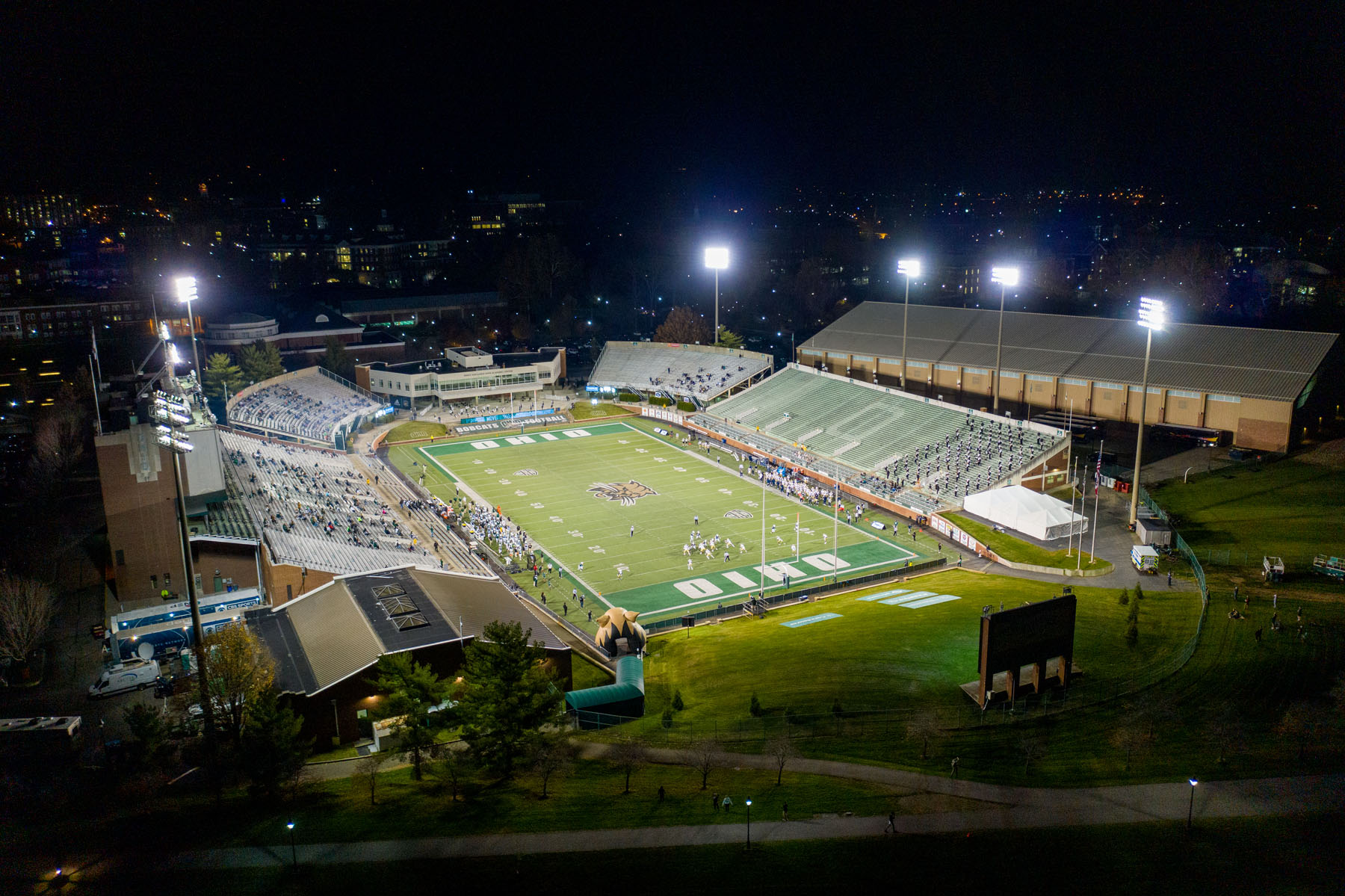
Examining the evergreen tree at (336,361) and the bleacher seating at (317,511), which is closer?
the bleacher seating at (317,511)

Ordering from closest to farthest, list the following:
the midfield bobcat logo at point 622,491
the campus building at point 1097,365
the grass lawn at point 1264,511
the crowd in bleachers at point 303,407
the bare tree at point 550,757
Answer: the bare tree at point 550,757 → the grass lawn at point 1264,511 → the midfield bobcat logo at point 622,491 → the campus building at point 1097,365 → the crowd in bleachers at point 303,407

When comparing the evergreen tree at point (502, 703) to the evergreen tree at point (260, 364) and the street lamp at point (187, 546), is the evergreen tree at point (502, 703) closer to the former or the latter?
the street lamp at point (187, 546)

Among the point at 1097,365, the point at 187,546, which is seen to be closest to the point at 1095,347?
the point at 1097,365

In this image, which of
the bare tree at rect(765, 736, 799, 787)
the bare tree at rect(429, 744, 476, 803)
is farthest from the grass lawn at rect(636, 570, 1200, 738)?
the bare tree at rect(429, 744, 476, 803)

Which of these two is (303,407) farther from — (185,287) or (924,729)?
(924,729)

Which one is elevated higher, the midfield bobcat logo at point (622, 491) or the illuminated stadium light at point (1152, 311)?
the illuminated stadium light at point (1152, 311)

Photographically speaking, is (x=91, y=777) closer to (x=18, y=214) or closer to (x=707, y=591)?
(x=707, y=591)

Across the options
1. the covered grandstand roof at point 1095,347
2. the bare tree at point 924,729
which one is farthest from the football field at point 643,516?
the covered grandstand roof at point 1095,347
